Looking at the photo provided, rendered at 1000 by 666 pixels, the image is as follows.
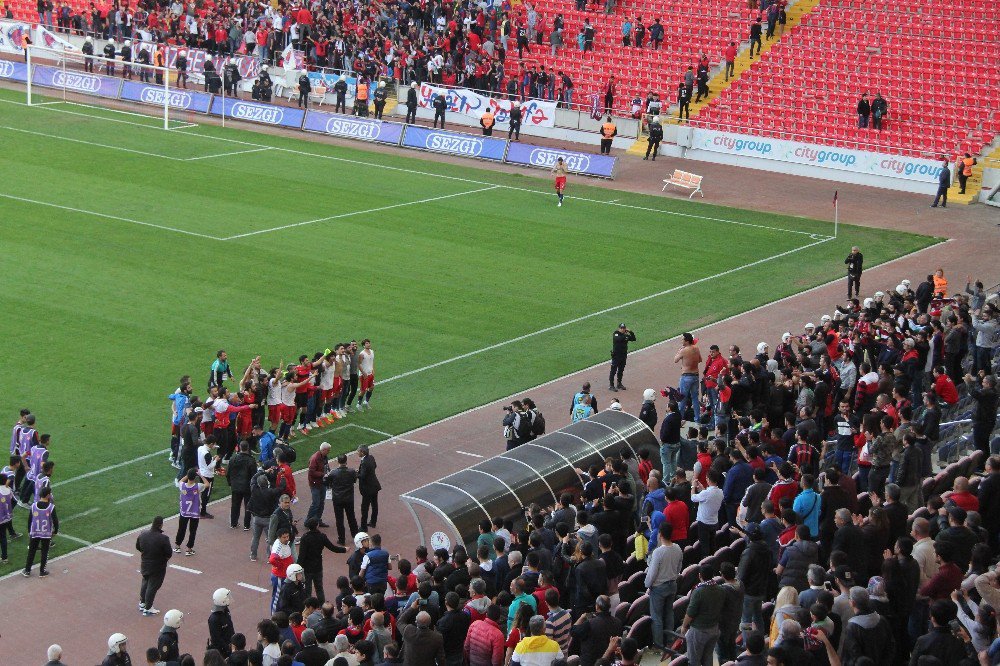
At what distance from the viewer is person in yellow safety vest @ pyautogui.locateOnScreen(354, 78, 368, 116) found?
2324 inches

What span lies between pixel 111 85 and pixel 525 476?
49.5 m

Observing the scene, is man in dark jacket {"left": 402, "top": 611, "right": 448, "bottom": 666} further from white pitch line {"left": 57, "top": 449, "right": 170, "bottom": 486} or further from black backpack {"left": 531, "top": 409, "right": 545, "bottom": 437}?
white pitch line {"left": 57, "top": 449, "right": 170, "bottom": 486}

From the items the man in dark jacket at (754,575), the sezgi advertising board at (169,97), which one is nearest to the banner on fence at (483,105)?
the sezgi advertising board at (169,97)

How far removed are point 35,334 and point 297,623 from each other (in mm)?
17169

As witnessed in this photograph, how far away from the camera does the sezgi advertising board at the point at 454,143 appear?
54562 mm

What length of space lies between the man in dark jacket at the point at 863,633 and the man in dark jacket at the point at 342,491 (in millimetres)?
9152

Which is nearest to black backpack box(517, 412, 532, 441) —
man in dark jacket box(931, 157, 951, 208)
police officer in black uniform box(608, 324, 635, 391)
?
police officer in black uniform box(608, 324, 635, 391)

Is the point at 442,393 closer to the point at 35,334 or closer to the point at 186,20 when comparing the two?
the point at 35,334

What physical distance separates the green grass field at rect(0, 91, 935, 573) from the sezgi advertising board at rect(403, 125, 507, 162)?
163cm

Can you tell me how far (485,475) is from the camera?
19.0m

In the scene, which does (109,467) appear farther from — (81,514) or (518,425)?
(518,425)

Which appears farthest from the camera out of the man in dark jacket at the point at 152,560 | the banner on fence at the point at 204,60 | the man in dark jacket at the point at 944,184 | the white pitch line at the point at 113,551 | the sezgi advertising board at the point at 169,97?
the banner on fence at the point at 204,60

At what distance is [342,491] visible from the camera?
67.9 ft

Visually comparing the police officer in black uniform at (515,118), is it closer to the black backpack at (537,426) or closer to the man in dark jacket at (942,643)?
the black backpack at (537,426)
